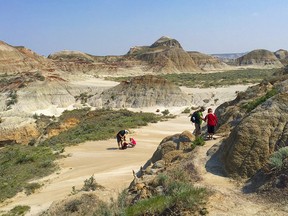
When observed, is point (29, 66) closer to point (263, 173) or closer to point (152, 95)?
point (152, 95)

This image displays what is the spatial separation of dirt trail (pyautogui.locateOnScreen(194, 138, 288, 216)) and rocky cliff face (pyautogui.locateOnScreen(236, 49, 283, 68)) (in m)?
130

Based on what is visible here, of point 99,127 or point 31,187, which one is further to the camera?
point 99,127

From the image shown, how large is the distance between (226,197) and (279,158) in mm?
1365

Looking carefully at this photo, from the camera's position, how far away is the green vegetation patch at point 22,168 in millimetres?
13547


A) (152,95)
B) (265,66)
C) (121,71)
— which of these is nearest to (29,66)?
(121,71)

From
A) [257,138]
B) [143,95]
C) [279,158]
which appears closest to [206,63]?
[143,95]

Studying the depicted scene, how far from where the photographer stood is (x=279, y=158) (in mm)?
7340

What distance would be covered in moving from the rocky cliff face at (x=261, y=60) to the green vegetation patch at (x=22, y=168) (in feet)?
404

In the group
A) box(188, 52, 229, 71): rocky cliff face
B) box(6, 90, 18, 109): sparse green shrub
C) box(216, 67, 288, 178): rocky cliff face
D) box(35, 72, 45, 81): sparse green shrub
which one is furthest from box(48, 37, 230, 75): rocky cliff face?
box(216, 67, 288, 178): rocky cliff face

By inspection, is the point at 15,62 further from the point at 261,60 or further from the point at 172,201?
the point at 261,60

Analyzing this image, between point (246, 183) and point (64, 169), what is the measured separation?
32.6 feet

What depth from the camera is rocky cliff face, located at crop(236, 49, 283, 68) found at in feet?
442

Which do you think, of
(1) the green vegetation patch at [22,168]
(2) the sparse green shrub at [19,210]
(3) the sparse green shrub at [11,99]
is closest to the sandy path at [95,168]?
(2) the sparse green shrub at [19,210]

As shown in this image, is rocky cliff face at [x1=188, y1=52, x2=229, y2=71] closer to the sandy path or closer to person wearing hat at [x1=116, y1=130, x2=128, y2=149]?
the sandy path
